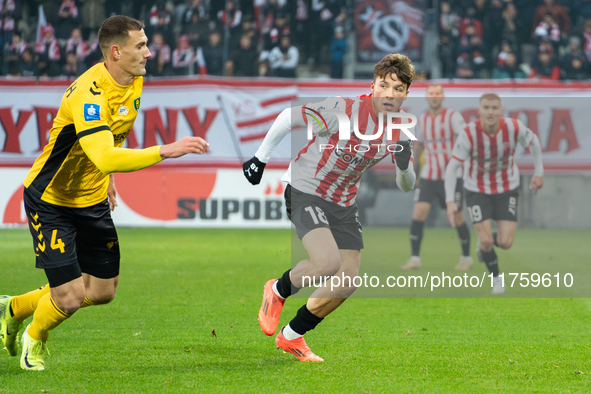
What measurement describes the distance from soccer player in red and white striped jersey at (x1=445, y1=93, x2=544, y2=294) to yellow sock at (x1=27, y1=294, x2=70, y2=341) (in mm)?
4964

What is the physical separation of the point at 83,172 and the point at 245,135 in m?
10.0

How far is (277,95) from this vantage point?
14.4 m

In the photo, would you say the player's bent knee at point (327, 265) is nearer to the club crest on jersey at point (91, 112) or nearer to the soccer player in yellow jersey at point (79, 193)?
the soccer player in yellow jersey at point (79, 193)

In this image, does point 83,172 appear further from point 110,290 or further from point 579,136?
point 579,136

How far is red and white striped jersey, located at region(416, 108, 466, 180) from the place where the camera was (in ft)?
31.8

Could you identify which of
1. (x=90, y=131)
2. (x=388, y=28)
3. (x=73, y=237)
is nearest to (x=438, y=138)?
(x=73, y=237)

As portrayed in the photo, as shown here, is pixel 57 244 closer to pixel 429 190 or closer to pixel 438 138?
pixel 429 190

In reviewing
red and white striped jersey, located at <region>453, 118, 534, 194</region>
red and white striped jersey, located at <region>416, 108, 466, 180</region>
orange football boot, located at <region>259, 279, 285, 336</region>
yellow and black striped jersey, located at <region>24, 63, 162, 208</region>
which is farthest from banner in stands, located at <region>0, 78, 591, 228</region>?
yellow and black striped jersey, located at <region>24, 63, 162, 208</region>

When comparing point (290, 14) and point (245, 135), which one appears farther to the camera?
point (290, 14)

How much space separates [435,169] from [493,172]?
1728mm

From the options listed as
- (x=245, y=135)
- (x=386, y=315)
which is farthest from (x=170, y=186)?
(x=386, y=315)

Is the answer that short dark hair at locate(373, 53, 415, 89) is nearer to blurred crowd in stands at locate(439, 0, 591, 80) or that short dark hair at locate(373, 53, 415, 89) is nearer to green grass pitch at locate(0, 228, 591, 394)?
green grass pitch at locate(0, 228, 591, 394)

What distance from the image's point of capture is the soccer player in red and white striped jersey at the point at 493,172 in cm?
791

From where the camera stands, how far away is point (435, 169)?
9.74 m
